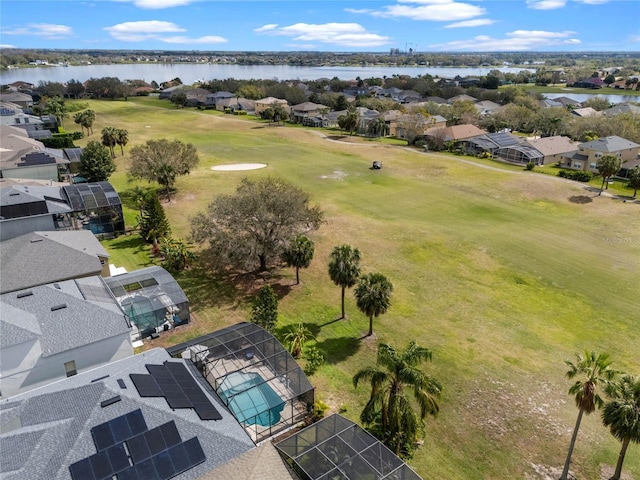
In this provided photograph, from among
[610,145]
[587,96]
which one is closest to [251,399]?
[610,145]

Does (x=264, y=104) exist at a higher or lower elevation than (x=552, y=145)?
higher

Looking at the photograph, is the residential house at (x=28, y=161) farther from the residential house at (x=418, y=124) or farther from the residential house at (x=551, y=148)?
the residential house at (x=551, y=148)

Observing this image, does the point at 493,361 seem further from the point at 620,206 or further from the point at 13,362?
the point at 620,206

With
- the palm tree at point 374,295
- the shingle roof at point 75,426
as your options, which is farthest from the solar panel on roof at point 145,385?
the palm tree at point 374,295

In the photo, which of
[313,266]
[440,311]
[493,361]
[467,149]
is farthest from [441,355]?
[467,149]

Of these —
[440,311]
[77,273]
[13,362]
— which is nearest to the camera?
[13,362]

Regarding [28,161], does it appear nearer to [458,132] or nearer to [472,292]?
[472,292]
